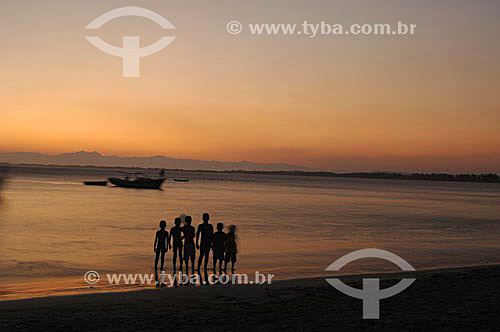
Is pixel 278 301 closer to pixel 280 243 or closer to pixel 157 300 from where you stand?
pixel 157 300

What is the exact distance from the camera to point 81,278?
15.7 meters

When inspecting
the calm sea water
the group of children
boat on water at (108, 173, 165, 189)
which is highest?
boat on water at (108, 173, 165, 189)

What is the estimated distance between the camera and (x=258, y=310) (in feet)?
34.3

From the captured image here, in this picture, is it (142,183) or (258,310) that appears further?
(142,183)

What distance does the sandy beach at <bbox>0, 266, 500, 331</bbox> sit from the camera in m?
9.24

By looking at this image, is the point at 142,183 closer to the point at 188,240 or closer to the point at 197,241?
the point at 188,240

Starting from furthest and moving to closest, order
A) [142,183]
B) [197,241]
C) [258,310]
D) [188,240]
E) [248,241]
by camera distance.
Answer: [142,183] < [248,241] < [188,240] < [197,241] < [258,310]

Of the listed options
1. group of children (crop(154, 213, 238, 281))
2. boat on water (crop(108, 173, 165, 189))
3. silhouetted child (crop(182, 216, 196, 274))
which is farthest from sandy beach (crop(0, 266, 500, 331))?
boat on water (crop(108, 173, 165, 189))

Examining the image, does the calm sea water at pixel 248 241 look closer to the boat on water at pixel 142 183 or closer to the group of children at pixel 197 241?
the group of children at pixel 197 241

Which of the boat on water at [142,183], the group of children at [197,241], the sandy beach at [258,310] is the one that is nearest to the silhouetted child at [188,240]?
the group of children at [197,241]

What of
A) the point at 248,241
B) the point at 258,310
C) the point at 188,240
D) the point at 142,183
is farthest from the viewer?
the point at 142,183

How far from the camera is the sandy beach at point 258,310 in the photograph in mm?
9242

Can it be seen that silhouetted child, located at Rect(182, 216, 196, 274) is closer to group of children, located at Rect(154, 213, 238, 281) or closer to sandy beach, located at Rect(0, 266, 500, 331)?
group of children, located at Rect(154, 213, 238, 281)

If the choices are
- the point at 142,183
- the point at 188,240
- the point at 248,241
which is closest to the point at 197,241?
the point at 188,240
